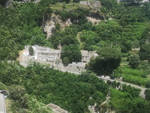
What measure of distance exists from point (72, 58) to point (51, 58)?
179 cm

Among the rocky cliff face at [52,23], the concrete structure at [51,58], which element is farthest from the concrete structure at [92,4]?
the concrete structure at [51,58]

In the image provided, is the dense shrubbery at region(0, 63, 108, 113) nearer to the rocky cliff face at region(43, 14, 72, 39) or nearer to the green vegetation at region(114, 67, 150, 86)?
the green vegetation at region(114, 67, 150, 86)

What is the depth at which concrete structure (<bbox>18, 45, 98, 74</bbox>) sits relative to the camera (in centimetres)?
2081

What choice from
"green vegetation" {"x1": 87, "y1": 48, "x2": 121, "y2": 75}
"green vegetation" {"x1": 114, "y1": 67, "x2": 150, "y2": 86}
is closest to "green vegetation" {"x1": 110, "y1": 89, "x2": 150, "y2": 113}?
"green vegetation" {"x1": 114, "y1": 67, "x2": 150, "y2": 86}

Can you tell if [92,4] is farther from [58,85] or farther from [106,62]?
[58,85]

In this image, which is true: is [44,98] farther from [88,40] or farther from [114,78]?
[88,40]

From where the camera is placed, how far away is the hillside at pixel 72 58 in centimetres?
1672

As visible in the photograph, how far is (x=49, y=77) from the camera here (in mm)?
18453

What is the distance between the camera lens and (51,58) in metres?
22.1

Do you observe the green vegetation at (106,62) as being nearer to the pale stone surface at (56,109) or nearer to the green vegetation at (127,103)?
the green vegetation at (127,103)

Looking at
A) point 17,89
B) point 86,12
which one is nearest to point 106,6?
point 86,12

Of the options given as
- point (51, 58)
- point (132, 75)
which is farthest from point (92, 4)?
point (132, 75)

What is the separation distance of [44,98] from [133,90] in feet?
20.8

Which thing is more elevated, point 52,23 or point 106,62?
point 52,23
